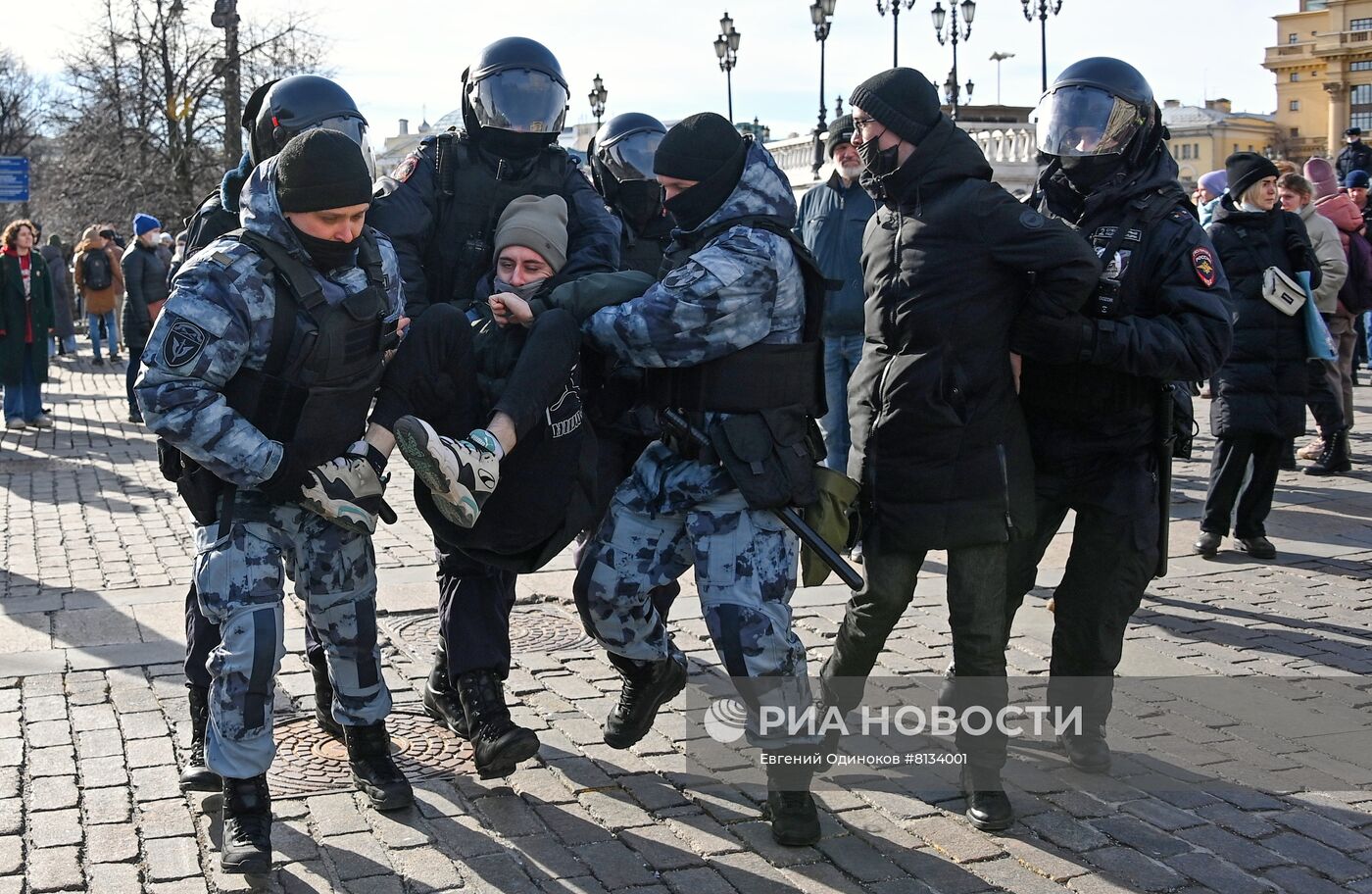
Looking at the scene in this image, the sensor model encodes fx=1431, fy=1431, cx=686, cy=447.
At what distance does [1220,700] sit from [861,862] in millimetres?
2031

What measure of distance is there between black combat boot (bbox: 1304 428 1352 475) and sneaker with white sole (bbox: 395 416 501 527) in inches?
313

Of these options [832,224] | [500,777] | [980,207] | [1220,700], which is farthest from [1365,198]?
[500,777]

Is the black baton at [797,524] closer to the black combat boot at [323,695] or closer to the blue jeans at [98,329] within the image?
the black combat boot at [323,695]

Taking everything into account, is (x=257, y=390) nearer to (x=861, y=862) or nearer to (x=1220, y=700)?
(x=861, y=862)

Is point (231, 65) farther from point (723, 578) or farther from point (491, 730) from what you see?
A: point (723, 578)

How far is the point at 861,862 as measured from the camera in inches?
148

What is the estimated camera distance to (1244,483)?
747 cm

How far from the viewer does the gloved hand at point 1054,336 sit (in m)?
4.08

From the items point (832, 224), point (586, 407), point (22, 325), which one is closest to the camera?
point (586, 407)

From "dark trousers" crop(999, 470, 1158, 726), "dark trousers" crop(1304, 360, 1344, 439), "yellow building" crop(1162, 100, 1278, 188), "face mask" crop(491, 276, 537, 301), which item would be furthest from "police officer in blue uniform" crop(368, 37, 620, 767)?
"yellow building" crop(1162, 100, 1278, 188)

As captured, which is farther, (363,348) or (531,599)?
(531,599)

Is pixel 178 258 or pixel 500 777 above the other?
pixel 178 258

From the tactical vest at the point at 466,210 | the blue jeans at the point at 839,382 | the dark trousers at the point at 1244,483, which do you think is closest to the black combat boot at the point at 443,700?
the tactical vest at the point at 466,210

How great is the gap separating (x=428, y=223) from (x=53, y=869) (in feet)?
→ 7.19
